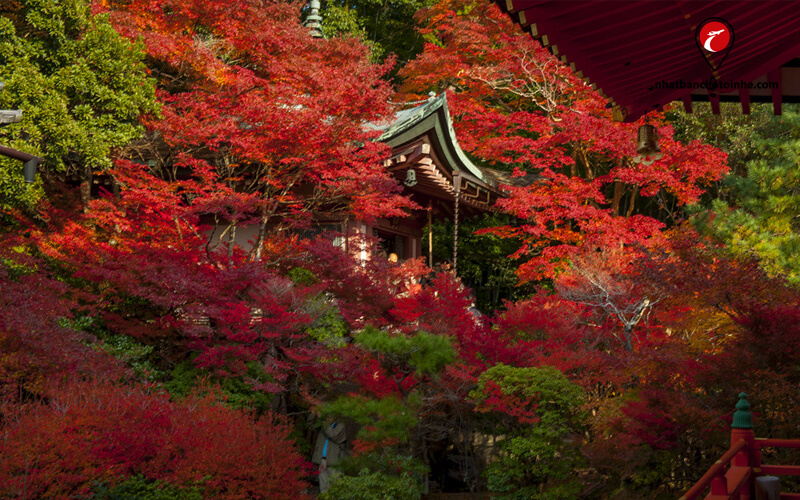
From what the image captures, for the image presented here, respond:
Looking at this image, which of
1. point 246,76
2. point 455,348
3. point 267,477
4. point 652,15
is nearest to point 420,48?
point 246,76

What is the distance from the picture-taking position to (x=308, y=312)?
9.93m

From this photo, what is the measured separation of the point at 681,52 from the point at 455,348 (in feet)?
18.5

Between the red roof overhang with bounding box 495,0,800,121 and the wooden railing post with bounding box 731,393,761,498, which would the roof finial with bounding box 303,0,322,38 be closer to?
the red roof overhang with bounding box 495,0,800,121

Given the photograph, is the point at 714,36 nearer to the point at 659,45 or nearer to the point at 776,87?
the point at 659,45

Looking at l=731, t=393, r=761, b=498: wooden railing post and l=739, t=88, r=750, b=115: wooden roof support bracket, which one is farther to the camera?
l=731, t=393, r=761, b=498: wooden railing post

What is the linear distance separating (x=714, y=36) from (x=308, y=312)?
284 inches

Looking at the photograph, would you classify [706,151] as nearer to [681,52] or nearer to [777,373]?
[777,373]

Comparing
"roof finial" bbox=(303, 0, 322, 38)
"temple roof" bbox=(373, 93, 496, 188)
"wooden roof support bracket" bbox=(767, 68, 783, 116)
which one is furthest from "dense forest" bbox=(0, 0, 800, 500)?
"roof finial" bbox=(303, 0, 322, 38)

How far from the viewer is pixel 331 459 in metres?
10.1

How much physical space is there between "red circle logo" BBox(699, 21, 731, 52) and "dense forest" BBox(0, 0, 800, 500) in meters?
3.91
